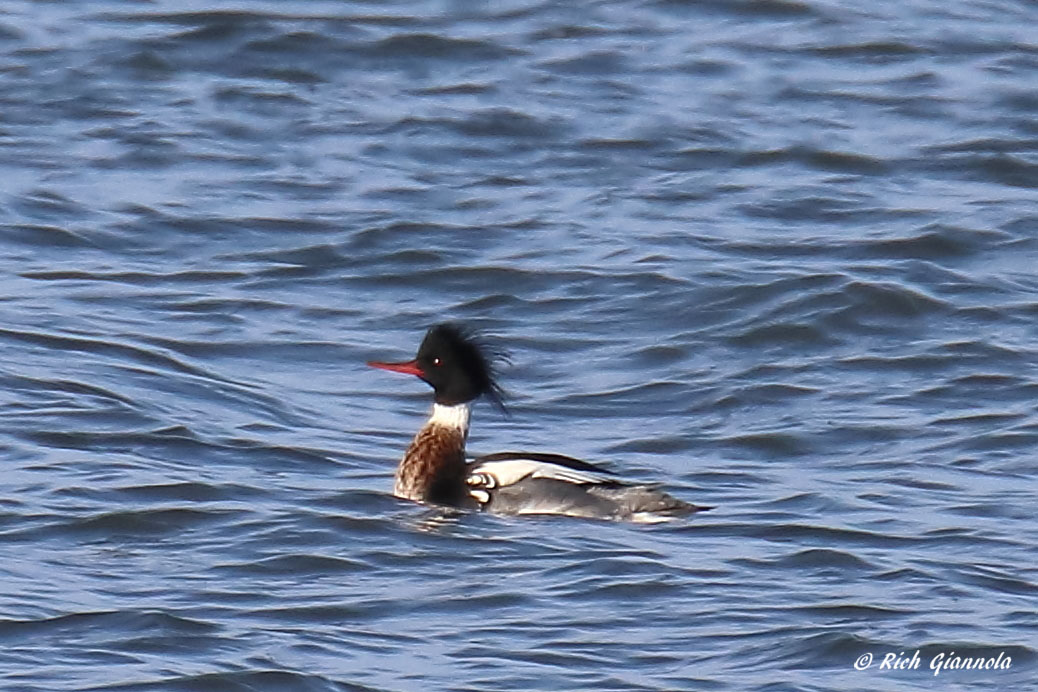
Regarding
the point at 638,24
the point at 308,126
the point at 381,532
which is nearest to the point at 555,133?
the point at 308,126

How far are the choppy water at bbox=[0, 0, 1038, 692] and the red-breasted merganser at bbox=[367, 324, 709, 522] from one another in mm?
144

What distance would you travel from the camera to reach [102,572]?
9.09m

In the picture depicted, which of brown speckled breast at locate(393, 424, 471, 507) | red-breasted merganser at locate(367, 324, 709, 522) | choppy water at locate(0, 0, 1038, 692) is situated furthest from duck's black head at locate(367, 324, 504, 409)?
choppy water at locate(0, 0, 1038, 692)

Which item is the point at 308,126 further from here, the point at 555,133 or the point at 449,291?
the point at 449,291

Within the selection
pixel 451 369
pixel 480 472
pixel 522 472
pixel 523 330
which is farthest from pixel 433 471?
pixel 523 330

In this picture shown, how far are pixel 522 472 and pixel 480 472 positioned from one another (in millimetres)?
345

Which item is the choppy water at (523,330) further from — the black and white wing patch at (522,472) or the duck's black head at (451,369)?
the duck's black head at (451,369)

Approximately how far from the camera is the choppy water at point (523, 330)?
8.55 metres

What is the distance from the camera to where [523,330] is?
13.9m

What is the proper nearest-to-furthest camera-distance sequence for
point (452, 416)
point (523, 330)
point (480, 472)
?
point (480, 472)
point (452, 416)
point (523, 330)

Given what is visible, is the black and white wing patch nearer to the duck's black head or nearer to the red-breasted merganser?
the red-breasted merganser

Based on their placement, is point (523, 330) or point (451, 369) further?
point (523, 330)

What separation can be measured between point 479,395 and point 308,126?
6.78 m

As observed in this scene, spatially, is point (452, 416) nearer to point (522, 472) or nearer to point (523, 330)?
point (522, 472)
